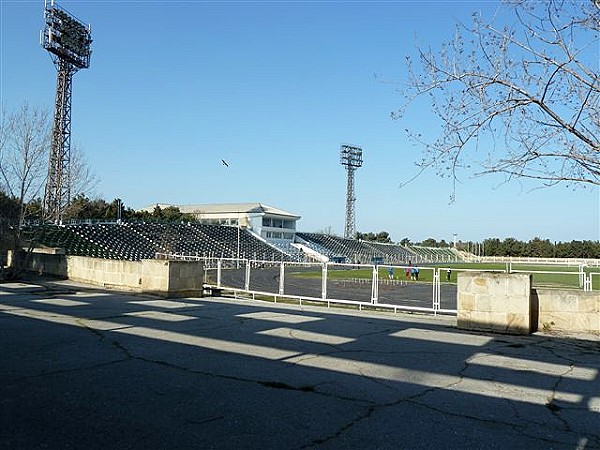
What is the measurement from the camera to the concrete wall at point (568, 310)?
9.81 meters

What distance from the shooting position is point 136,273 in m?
17.8

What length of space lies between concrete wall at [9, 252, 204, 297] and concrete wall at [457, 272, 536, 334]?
8.97 m

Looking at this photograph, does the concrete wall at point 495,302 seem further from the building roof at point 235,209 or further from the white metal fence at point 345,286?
the building roof at point 235,209

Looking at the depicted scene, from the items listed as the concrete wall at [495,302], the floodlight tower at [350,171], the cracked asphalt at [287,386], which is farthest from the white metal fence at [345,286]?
the floodlight tower at [350,171]

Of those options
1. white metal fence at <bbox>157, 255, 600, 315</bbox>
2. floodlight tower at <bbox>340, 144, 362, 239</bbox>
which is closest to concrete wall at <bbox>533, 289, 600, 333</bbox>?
white metal fence at <bbox>157, 255, 600, 315</bbox>

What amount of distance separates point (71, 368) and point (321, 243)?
9494cm

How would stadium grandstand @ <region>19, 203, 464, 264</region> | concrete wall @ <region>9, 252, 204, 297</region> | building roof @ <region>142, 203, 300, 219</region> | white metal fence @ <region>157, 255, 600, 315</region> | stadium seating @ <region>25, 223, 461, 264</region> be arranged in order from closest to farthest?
white metal fence @ <region>157, 255, 600, 315</region>, concrete wall @ <region>9, 252, 204, 297</region>, stadium seating @ <region>25, 223, 461, 264</region>, stadium grandstand @ <region>19, 203, 464, 264</region>, building roof @ <region>142, 203, 300, 219</region>

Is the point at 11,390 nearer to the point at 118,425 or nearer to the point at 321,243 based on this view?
the point at 118,425

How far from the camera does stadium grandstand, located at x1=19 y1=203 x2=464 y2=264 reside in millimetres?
45312

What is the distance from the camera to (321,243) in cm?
10131

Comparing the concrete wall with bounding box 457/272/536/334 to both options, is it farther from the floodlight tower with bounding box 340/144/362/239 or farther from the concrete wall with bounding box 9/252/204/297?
the floodlight tower with bounding box 340/144/362/239

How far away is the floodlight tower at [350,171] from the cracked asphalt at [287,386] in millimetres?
117767

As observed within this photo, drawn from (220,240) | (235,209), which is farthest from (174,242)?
(235,209)

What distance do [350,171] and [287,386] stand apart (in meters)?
129
